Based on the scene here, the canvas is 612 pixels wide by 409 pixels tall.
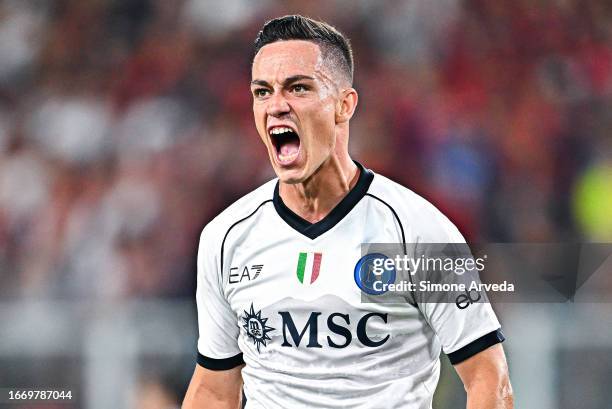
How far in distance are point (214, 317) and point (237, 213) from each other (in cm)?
29

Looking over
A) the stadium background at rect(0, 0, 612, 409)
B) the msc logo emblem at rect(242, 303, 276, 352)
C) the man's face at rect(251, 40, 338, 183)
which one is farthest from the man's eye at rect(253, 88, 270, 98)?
the stadium background at rect(0, 0, 612, 409)

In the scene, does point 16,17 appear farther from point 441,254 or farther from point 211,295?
point 441,254

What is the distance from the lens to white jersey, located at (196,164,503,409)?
6.34 ft

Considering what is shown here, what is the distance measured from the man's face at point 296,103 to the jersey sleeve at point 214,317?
30 cm

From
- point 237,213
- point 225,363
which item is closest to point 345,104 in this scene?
point 237,213

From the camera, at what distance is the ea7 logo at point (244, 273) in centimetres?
A: 205

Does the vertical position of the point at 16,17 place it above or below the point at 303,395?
above

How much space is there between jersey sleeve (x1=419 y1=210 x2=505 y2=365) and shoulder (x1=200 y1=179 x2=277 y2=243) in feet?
1.56

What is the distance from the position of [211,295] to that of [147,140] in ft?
5.14

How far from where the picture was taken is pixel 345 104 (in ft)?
6.92

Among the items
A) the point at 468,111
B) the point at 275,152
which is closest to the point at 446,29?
the point at 468,111

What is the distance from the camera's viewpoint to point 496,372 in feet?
6.16

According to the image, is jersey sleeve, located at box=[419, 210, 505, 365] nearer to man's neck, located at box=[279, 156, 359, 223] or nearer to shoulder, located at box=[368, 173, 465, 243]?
shoulder, located at box=[368, 173, 465, 243]

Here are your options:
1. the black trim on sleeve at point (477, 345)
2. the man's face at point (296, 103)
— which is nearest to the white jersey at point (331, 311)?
the black trim on sleeve at point (477, 345)
